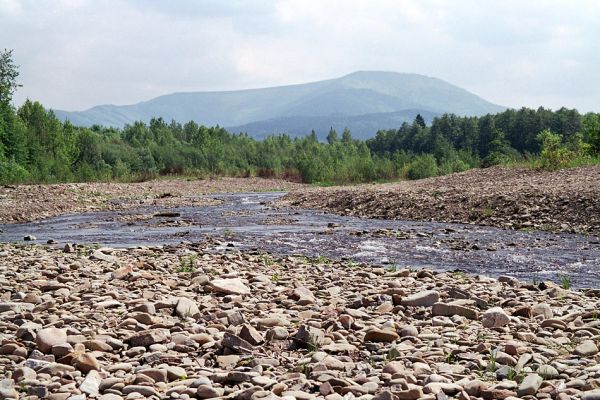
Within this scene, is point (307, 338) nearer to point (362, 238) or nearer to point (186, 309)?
point (186, 309)

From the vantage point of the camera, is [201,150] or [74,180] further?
[201,150]

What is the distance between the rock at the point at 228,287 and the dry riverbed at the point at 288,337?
0.02 meters

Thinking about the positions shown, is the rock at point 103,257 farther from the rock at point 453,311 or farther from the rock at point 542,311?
the rock at point 542,311

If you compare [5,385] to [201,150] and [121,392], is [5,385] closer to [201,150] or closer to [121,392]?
[121,392]

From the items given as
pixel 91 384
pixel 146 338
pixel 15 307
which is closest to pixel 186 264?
pixel 15 307

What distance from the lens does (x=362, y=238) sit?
1930cm

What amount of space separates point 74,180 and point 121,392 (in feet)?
205

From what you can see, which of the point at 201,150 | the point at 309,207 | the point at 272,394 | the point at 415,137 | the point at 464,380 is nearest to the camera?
the point at 272,394

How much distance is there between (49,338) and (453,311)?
5199 mm

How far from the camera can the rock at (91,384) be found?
5.41 meters

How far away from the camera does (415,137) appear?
4350 inches

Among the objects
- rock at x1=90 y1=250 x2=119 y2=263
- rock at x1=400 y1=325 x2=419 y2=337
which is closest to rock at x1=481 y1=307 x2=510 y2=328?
rock at x1=400 y1=325 x2=419 y2=337

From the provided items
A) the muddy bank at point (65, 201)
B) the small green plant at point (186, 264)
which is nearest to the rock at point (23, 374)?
the small green plant at point (186, 264)

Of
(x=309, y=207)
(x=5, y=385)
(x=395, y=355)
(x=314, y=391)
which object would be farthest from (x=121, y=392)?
(x=309, y=207)
